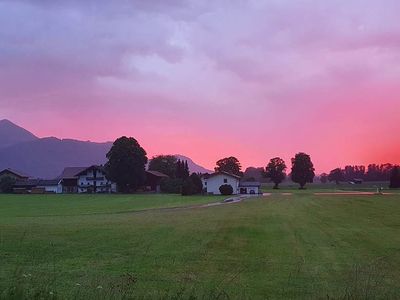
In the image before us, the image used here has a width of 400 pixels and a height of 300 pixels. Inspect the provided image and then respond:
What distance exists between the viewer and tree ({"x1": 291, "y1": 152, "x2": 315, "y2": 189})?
187 m

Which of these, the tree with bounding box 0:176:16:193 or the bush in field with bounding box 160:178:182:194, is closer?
the bush in field with bounding box 160:178:182:194

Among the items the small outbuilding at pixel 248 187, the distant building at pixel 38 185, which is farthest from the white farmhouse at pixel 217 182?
the distant building at pixel 38 185

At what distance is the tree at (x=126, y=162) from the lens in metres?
141

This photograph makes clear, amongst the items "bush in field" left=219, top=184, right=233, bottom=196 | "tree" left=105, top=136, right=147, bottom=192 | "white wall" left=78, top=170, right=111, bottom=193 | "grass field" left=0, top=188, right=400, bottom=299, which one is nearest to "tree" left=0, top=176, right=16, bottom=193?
"white wall" left=78, top=170, right=111, bottom=193

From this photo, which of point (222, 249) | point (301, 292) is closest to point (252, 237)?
point (222, 249)

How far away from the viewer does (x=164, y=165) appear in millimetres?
193125

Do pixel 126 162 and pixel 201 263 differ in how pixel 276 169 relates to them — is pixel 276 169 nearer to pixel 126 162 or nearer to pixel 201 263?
pixel 126 162

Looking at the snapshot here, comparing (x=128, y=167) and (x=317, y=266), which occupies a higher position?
(x=128, y=167)

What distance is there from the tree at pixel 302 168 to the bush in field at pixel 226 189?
60.7 m

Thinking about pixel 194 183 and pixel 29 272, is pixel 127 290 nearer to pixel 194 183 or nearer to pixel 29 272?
pixel 29 272

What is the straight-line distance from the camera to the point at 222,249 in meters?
22.7

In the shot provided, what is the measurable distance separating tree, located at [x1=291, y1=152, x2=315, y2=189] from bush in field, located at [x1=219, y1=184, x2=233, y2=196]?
199ft

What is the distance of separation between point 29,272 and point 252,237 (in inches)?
564

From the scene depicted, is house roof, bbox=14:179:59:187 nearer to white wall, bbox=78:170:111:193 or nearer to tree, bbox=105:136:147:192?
white wall, bbox=78:170:111:193
